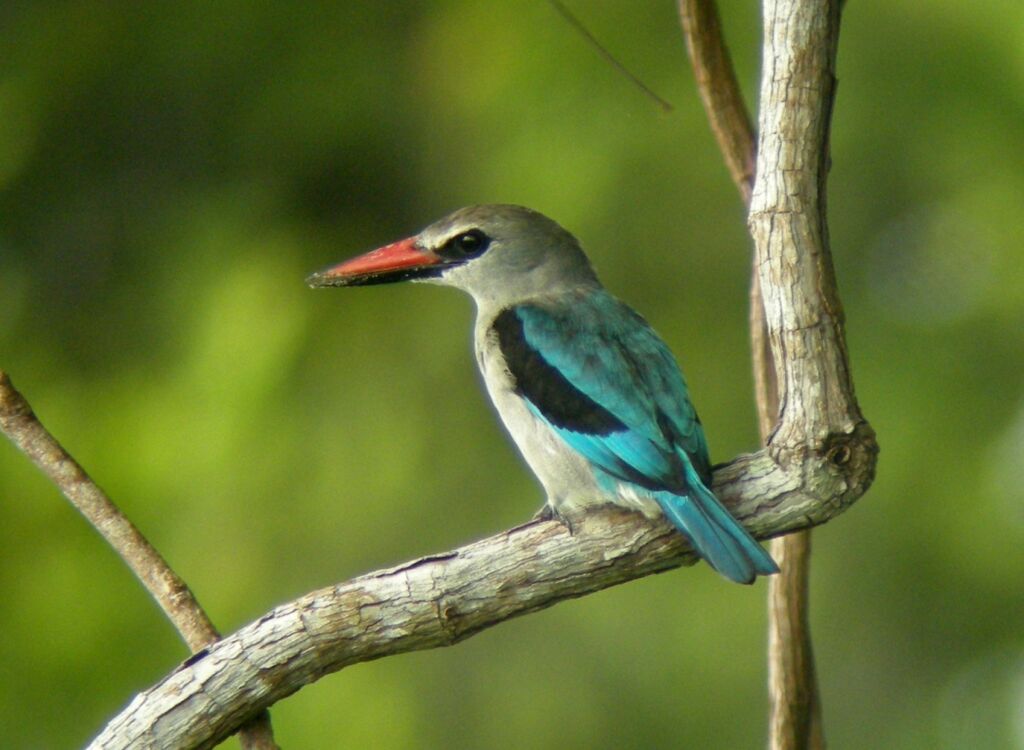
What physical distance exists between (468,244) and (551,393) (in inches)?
21.3

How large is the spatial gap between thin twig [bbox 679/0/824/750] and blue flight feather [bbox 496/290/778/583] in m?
0.25

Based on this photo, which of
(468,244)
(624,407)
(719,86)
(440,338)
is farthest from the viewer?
(440,338)

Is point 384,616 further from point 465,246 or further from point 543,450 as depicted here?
point 465,246

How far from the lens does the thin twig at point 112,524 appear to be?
2.16 meters

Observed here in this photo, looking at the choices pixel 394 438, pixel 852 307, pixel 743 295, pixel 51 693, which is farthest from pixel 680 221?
pixel 51 693

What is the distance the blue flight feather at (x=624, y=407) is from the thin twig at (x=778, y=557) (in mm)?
252

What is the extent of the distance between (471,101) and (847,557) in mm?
1964

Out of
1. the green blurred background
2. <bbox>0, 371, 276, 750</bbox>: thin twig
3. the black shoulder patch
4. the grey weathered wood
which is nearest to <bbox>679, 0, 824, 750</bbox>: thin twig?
the black shoulder patch

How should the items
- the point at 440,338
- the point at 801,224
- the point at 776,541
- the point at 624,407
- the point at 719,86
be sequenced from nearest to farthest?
the point at 801,224 < the point at 624,407 < the point at 719,86 < the point at 776,541 < the point at 440,338

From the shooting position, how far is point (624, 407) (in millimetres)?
2457

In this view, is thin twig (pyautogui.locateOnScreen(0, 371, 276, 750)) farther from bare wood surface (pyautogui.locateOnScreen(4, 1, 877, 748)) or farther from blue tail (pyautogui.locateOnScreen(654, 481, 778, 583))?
blue tail (pyautogui.locateOnScreen(654, 481, 778, 583))

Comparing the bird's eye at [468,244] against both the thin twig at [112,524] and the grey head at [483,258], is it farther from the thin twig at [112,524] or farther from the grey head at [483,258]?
the thin twig at [112,524]

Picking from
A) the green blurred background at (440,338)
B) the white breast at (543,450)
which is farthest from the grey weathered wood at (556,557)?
the green blurred background at (440,338)

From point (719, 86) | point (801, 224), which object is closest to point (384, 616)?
point (801, 224)
